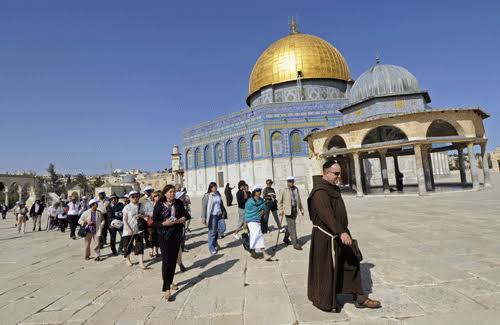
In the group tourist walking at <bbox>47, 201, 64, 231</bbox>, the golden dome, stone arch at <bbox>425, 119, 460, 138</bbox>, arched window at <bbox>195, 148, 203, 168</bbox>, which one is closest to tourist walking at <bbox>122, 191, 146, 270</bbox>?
tourist walking at <bbox>47, 201, 64, 231</bbox>

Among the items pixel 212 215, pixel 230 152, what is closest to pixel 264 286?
pixel 212 215

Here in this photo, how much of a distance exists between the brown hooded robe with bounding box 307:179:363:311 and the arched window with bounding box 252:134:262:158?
92.6 ft

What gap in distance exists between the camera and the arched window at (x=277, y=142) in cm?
3100

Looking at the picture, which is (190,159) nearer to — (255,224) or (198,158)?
(198,158)

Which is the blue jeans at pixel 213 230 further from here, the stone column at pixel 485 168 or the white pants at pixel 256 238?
the stone column at pixel 485 168

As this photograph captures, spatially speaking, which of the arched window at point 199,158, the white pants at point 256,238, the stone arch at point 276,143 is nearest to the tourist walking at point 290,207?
the white pants at point 256,238

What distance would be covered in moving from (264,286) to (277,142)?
2740cm

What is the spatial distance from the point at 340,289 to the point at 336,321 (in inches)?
15.5

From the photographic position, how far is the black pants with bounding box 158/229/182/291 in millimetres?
3918

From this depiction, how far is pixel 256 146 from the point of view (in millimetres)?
31969

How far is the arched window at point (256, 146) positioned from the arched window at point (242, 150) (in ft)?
3.81

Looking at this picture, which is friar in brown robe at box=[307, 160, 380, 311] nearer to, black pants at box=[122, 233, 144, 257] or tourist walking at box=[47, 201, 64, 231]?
black pants at box=[122, 233, 144, 257]

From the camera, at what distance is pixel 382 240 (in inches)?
250

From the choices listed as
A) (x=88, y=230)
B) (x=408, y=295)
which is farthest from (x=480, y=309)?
(x=88, y=230)
